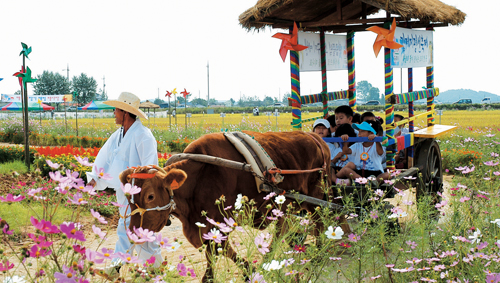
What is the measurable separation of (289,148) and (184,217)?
1493mm

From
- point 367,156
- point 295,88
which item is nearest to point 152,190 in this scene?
point 367,156

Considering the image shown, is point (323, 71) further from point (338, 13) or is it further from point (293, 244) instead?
point (293, 244)

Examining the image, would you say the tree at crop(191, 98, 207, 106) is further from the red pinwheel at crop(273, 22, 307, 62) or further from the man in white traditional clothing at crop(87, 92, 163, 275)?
the man in white traditional clothing at crop(87, 92, 163, 275)

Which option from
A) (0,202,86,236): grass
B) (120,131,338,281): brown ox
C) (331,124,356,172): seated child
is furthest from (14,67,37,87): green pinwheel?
(120,131,338,281): brown ox

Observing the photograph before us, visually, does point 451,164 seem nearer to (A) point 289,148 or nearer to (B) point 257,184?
(A) point 289,148

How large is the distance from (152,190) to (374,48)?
3.64 m

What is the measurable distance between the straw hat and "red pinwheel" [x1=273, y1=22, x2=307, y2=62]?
2.47m

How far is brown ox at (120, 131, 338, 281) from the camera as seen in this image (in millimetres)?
3018

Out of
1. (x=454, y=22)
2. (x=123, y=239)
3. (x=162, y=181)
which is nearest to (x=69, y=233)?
(x=162, y=181)

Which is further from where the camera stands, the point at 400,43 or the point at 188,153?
the point at 400,43

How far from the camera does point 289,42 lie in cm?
589

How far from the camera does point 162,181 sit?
3043mm

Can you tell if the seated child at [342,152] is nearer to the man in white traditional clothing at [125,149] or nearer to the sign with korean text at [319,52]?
the sign with korean text at [319,52]

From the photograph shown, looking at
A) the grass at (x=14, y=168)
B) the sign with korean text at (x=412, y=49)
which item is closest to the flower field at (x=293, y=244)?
the sign with korean text at (x=412, y=49)
